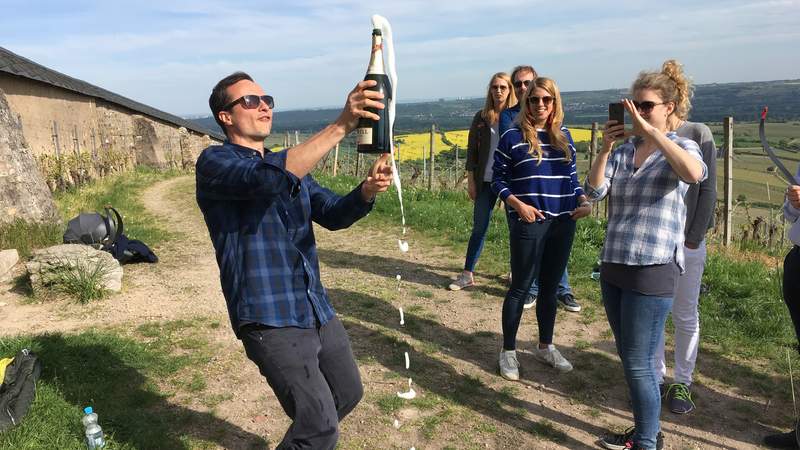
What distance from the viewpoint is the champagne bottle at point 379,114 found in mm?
2020

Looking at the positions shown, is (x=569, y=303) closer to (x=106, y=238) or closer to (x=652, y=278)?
(x=652, y=278)

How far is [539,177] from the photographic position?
139 inches

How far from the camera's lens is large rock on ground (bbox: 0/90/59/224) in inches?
277

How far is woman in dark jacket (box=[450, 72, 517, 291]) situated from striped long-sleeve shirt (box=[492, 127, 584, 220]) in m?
1.46

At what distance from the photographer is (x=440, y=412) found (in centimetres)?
349

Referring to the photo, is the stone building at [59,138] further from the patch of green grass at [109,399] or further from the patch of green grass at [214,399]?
the patch of green grass at [214,399]

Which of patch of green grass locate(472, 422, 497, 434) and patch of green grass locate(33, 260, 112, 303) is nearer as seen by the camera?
patch of green grass locate(472, 422, 497, 434)

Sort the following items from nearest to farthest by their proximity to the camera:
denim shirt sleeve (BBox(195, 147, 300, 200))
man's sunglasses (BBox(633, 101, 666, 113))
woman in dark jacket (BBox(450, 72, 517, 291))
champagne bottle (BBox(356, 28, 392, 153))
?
denim shirt sleeve (BBox(195, 147, 300, 200)) → champagne bottle (BBox(356, 28, 392, 153)) → man's sunglasses (BBox(633, 101, 666, 113)) → woman in dark jacket (BBox(450, 72, 517, 291))

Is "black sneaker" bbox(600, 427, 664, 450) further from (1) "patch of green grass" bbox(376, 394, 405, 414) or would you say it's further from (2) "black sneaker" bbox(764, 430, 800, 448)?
(1) "patch of green grass" bbox(376, 394, 405, 414)

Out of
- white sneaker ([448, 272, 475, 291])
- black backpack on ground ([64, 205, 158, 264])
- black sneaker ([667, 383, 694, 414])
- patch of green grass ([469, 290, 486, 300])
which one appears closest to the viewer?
black sneaker ([667, 383, 694, 414])

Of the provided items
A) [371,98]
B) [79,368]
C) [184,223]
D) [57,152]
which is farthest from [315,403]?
[57,152]

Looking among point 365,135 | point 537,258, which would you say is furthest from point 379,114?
point 537,258

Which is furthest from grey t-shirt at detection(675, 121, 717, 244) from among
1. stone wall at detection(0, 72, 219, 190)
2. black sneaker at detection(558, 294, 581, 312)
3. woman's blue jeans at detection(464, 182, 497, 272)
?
stone wall at detection(0, 72, 219, 190)

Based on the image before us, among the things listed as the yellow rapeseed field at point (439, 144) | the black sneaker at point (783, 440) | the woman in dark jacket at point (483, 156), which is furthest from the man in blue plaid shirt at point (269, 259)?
the yellow rapeseed field at point (439, 144)
